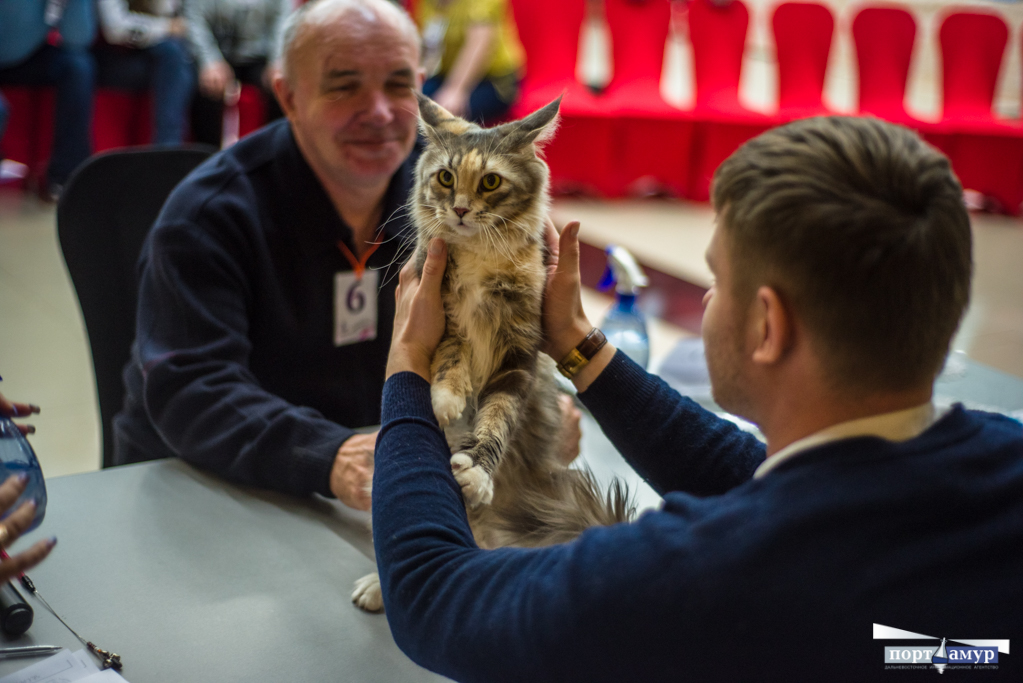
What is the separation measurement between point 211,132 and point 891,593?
6.38 metres

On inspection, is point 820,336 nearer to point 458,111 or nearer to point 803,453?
point 803,453

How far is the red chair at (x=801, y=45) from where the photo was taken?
730 centimetres

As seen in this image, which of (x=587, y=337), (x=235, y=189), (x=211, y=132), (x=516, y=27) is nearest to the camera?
(x=587, y=337)

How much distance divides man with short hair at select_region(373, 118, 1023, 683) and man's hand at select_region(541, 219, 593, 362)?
0.51 m

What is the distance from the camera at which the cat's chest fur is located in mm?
1487

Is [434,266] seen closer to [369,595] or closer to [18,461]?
[369,595]

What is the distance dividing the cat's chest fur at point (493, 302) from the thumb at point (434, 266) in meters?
0.05

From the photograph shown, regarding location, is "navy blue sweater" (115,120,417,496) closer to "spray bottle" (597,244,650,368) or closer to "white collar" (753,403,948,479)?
"spray bottle" (597,244,650,368)

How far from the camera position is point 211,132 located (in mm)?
6277

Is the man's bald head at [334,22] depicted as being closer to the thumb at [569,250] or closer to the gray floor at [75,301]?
the thumb at [569,250]

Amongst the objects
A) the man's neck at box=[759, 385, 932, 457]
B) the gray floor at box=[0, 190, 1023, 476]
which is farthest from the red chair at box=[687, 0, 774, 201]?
the man's neck at box=[759, 385, 932, 457]

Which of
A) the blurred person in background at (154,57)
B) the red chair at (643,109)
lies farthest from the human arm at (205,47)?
the red chair at (643,109)

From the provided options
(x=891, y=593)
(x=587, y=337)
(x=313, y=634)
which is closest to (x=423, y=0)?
(x=587, y=337)

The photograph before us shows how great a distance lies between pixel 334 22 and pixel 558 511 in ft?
4.21
